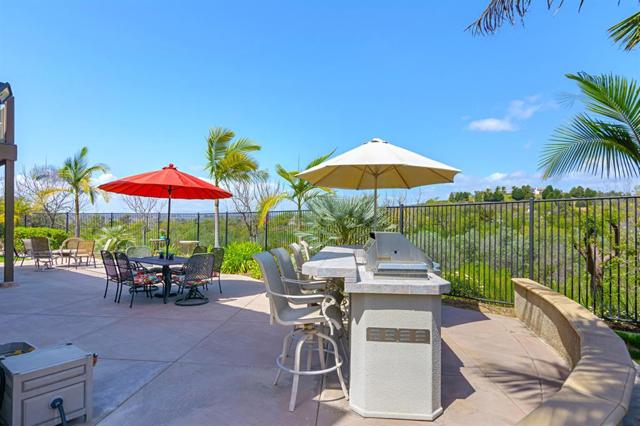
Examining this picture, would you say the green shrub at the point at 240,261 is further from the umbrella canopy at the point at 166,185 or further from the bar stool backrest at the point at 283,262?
the bar stool backrest at the point at 283,262

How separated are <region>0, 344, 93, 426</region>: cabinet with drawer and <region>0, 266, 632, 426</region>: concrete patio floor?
28 centimetres

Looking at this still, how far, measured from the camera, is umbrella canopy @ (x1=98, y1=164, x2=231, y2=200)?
5.91 metres

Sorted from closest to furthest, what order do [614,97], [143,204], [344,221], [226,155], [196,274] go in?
[614,97]
[196,274]
[344,221]
[226,155]
[143,204]

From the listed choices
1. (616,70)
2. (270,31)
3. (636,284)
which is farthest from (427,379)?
(270,31)

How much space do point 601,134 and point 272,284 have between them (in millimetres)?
4524

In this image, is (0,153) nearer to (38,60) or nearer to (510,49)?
(38,60)

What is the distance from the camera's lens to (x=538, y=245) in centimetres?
557

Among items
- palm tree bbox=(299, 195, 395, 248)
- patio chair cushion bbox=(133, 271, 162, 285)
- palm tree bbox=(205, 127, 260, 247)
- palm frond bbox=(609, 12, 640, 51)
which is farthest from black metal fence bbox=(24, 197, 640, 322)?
patio chair cushion bbox=(133, 271, 162, 285)

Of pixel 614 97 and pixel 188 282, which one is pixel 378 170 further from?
pixel 188 282

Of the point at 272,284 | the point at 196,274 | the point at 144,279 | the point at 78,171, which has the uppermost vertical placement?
the point at 78,171

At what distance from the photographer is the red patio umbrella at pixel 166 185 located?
5.91 metres

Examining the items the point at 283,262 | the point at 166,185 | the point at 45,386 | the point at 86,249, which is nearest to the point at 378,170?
the point at 283,262

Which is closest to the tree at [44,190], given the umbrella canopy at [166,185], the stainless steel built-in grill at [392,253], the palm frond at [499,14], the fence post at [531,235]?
the umbrella canopy at [166,185]

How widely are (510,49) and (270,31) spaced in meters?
5.92
